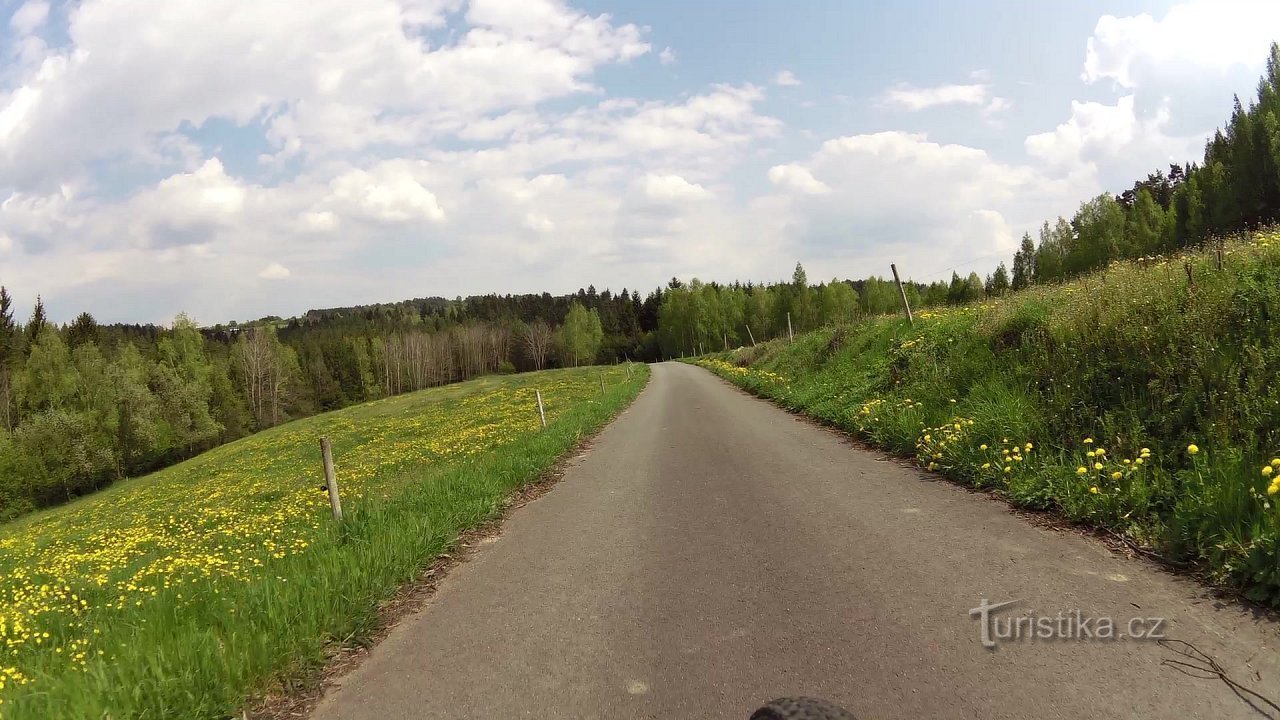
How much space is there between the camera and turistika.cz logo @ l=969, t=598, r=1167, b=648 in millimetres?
3242

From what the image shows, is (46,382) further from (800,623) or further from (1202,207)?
(1202,207)

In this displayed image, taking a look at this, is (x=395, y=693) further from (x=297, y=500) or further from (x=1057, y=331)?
(x=297, y=500)

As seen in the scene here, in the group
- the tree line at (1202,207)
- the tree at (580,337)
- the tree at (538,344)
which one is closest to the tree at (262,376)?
the tree at (580,337)

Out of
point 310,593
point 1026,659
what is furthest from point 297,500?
point 1026,659

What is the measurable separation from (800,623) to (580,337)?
98.2 m

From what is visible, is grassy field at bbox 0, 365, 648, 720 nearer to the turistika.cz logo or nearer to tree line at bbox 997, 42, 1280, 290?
the turistika.cz logo

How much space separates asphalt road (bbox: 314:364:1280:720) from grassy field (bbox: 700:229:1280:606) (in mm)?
410

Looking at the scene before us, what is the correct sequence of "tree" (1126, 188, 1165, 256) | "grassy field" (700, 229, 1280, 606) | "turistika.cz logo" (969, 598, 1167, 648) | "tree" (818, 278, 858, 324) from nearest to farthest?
"turistika.cz logo" (969, 598, 1167, 648), "grassy field" (700, 229, 1280, 606), "tree" (1126, 188, 1165, 256), "tree" (818, 278, 858, 324)

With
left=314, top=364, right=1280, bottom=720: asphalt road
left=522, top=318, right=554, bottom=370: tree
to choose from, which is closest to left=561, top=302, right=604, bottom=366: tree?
left=522, top=318, right=554, bottom=370: tree

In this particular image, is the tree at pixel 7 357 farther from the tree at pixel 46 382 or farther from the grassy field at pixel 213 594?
the grassy field at pixel 213 594

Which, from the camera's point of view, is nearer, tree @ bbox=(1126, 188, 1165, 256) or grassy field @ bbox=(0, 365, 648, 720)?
grassy field @ bbox=(0, 365, 648, 720)

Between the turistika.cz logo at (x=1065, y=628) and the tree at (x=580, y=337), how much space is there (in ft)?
322

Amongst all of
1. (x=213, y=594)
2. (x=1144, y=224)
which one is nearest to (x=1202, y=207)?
(x=1144, y=224)

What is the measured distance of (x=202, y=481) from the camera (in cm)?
2230
